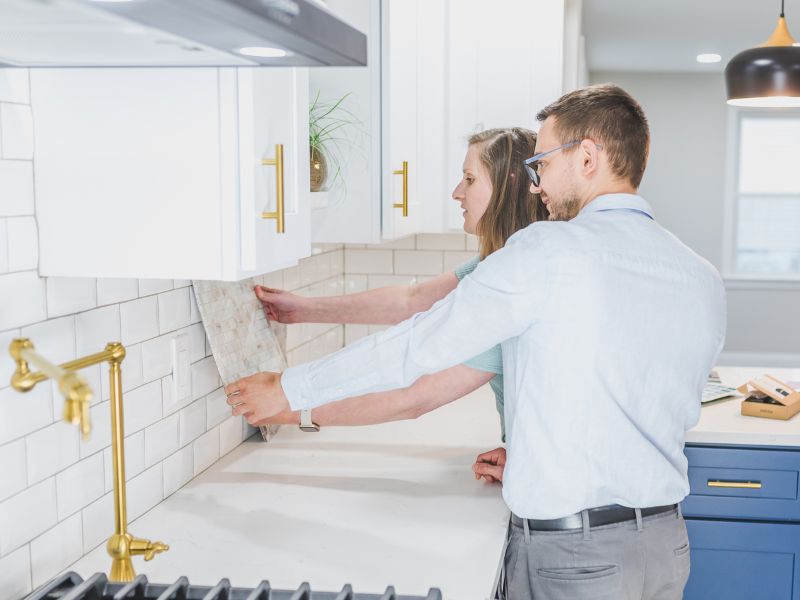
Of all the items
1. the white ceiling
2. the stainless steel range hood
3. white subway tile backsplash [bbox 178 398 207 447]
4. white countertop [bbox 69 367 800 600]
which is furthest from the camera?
the white ceiling

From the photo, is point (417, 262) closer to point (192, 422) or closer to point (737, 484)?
point (737, 484)

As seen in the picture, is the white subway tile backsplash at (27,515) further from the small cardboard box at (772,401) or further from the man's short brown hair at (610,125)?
the small cardboard box at (772,401)

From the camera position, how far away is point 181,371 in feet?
6.36

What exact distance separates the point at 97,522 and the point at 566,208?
1.11 meters

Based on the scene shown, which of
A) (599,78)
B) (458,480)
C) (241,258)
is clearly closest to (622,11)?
(599,78)

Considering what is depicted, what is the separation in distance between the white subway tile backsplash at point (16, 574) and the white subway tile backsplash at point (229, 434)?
32.0 inches

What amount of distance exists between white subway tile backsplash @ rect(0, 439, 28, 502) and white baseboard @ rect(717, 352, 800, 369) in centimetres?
839

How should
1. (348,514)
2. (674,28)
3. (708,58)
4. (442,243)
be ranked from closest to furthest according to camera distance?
(348,514), (442,243), (674,28), (708,58)

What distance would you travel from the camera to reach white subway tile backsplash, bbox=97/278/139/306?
1.60 m

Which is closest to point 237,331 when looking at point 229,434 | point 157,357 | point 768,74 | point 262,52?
point 229,434

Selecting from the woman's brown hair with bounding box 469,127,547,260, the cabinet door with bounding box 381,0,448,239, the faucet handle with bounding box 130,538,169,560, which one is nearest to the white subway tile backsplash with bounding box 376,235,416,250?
the cabinet door with bounding box 381,0,448,239

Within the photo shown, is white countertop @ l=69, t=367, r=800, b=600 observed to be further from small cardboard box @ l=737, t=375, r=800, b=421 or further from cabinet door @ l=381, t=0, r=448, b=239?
cabinet door @ l=381, t=0, r=448, b=239

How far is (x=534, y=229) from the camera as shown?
1.65 metres

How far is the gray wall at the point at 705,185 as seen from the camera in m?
8.99
